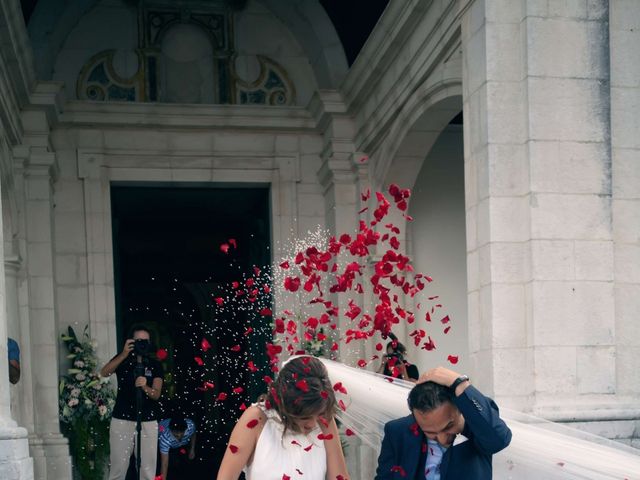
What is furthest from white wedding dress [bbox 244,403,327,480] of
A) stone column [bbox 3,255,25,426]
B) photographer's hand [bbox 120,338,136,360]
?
stone column [bbox 3,255,25,426]

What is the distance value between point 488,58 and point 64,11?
6.53 metres

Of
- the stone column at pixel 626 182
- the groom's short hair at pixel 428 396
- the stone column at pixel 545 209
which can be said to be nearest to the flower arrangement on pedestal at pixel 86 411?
the stone column at pixel 545 209

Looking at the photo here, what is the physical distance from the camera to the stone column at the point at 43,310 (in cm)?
1119

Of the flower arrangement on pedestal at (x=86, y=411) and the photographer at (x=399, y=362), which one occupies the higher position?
the photographer at (x=399, y=362)

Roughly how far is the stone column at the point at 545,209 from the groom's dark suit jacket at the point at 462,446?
3810mm

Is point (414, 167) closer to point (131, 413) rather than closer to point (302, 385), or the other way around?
point (131, 413)

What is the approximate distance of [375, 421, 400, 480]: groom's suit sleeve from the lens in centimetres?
375

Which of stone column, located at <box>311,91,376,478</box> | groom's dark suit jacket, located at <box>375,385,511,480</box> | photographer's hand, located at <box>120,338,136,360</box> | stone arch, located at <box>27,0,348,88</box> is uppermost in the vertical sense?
stone arch, located at <box>27,0,348,88</box>

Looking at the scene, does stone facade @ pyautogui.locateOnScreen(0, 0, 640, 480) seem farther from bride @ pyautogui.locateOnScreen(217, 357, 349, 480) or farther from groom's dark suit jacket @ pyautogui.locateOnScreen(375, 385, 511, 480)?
groom's dark suit jacket @ pyautogui.locateOnScreen(375, 385, 511, 480)

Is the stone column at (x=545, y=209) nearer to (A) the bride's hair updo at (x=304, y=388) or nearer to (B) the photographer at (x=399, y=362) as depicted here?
(B) the photographer at (x=399, y=362)

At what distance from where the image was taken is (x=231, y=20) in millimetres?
13062

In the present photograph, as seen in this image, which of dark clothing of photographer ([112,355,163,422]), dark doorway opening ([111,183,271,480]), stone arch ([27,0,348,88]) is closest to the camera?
dark clothing of photographer ([112,355,163,422])

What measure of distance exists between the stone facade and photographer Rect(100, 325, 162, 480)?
3.83 ft

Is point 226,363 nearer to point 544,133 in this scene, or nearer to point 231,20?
point 231,20
